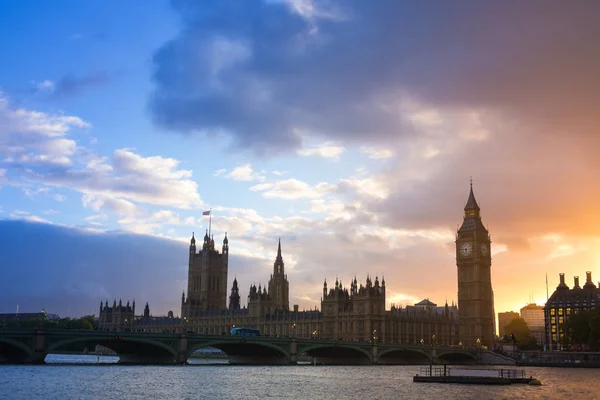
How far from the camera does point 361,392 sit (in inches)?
2680

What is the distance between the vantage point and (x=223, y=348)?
120 m

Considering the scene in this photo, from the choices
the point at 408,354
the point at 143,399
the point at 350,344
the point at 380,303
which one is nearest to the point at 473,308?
the point at 380,303

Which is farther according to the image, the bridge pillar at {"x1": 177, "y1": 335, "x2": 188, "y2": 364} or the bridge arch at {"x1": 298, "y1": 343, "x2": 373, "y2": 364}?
the bridge arch at {"x1": 298, "y1": 343, "x2": 373, "y2": 364}

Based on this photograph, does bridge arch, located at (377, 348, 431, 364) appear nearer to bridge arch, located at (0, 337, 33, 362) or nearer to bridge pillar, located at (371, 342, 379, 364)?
bridge pillar, located at (371, 342, 379, 364)

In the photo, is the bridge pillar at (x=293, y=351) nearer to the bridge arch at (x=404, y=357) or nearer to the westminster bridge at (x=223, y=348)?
the westminster bridge at (x=223, y=348)

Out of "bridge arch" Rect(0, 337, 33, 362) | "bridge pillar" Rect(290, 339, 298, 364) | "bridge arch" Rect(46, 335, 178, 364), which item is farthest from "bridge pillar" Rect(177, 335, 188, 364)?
"bridge pillar" Rect(290, 339, 298, 364)

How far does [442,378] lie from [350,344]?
42062 millimetres

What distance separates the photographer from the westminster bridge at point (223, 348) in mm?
87438

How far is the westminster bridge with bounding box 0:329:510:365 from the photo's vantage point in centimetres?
8744

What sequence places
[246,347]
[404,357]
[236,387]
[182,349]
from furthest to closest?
1. [404,357]
2. [246,347]
3. [182,349]
4. [236,387]

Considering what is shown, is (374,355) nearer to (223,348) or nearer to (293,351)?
(293,351)

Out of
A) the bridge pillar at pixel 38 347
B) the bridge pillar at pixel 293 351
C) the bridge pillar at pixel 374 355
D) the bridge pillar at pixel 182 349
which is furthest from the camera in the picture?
the bridge pillar at pixel 374 355

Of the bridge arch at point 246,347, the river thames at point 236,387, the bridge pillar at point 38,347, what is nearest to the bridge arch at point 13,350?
the bridge pillar at point 38,347

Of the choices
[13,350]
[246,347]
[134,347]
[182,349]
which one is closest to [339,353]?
[246,347]
